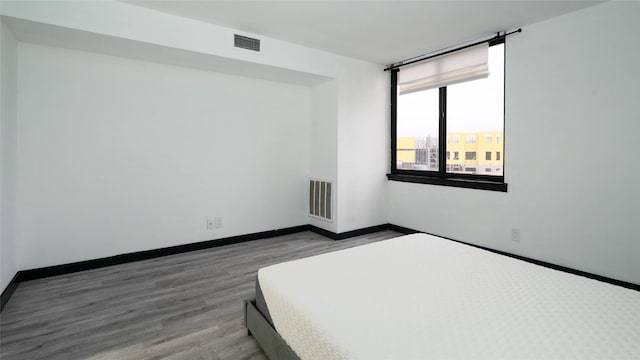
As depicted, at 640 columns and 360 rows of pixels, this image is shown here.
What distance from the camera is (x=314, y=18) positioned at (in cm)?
299

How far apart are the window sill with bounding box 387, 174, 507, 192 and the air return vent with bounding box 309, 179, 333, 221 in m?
1.01

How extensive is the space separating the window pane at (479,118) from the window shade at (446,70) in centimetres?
11

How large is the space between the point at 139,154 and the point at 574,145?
421cm

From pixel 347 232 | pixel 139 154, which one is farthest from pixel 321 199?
pixel 139 154

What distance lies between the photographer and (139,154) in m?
3.33

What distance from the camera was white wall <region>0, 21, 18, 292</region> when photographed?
93.5 inches

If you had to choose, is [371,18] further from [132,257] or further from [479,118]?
[132,257]

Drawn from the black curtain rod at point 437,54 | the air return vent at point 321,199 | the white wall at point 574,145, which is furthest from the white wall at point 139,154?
the white wall at point 574,145

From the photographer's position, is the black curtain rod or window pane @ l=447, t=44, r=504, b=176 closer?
the black curtain rod

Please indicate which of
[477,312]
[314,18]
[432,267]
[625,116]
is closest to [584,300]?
[477,312]

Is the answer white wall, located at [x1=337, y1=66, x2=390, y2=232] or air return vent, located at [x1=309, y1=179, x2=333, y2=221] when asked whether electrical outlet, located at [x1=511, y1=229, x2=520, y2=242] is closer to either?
white wall, located at [x1=337, y1=66, x2=390, y2=232]

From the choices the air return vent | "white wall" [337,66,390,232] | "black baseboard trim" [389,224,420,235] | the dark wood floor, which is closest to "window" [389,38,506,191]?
"white wall" [337,66,390,232]

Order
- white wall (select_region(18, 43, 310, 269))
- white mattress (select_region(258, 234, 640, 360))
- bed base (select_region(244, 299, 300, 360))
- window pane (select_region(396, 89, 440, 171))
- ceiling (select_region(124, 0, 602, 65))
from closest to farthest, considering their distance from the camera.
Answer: white mattress (select_region(258, 234, 640, 360)) → bed base (select_region(244, 299, 300, 360)) → ceiling (select_region(124, 0, 602, 65)) → white wall (select_region(18, 43, 310, 269)) → window pane (select_region(396, 89, 440, 171))

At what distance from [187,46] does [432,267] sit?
2834 millimetres
